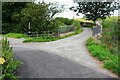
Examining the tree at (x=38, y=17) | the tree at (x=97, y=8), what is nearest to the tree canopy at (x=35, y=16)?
the tree at (x=38, y=17)

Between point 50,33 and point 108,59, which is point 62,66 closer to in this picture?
point 108,59

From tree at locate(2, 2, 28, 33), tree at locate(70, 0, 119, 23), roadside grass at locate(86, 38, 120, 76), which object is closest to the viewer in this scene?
roadside grass at locate(86, 38, 120, 76)

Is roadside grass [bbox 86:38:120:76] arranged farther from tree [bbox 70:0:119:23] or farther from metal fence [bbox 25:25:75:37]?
tree [bbox 70:0:119:23]

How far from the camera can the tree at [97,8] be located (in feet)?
119

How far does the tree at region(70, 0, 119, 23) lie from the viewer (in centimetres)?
3625

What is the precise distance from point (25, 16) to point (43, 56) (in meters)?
12.7

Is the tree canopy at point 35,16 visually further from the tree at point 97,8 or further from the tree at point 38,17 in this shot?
the tree at point 97,8

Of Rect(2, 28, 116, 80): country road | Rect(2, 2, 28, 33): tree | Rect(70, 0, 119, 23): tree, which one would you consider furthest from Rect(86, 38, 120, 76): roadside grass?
Rect(70, 0, 119, 23): tree

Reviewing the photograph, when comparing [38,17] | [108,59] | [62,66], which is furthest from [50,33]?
[62,66]

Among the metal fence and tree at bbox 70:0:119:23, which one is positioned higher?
tree at bbox 70:0:119:23

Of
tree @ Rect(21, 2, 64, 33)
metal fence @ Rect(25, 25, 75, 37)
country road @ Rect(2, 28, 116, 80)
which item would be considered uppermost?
tree @ Rect(21, 2, 64, 33)

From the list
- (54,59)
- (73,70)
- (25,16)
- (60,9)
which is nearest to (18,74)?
(73,70)

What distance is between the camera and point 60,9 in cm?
3044

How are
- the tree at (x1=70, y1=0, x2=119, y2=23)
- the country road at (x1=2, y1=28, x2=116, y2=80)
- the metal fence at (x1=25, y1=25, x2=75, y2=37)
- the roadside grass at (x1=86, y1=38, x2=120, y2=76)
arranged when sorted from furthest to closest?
the tree at (x1=70, y1=0, x2=119, y2=23) < the metal fence at (x1=25, y1=25, x2=75, y2=37) < the roadside grass at (x1=86, y1=38, x2=120, y2=76) < the country road at (x1=2, y1=28, x2=116, y2=80)
